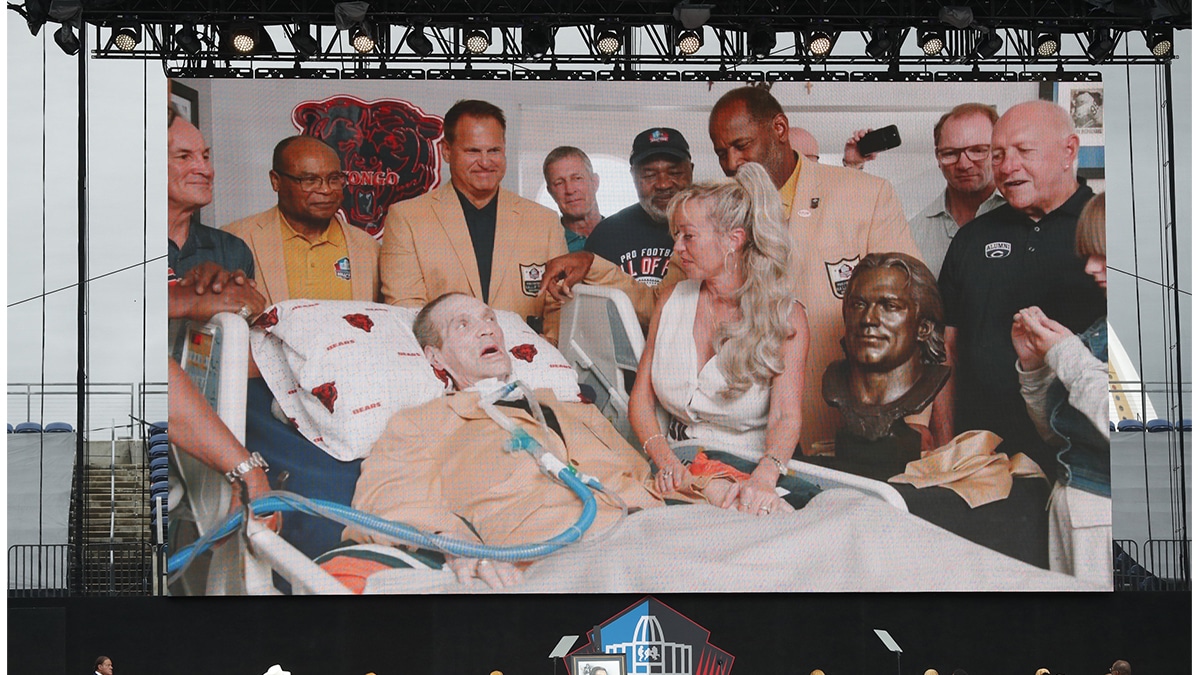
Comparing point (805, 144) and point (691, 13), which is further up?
point (691, 13)

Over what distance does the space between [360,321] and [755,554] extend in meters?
4.36

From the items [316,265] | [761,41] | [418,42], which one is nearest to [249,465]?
[316,265]

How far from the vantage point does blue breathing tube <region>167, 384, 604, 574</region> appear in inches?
437

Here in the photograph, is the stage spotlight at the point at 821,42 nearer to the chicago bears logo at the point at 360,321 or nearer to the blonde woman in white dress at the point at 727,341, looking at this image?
the blonde woman in white dress at the point at 727,341

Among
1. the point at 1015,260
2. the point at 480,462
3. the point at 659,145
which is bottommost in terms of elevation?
the point at 480,462

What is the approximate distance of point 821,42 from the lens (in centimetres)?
1106

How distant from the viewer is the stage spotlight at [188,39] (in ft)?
36.1

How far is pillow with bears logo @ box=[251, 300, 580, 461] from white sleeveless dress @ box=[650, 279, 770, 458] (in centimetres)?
91

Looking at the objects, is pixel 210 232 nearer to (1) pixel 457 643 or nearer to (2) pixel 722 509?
(1) pixel 457 643

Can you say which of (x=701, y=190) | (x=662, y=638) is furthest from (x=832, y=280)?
(x=662, y=638)

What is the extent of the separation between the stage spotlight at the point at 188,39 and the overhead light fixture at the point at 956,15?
6.81m

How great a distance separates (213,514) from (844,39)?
28.8ft

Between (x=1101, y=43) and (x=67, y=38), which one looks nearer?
(x=67, y=38)

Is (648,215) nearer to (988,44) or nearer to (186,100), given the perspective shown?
(988,44)
